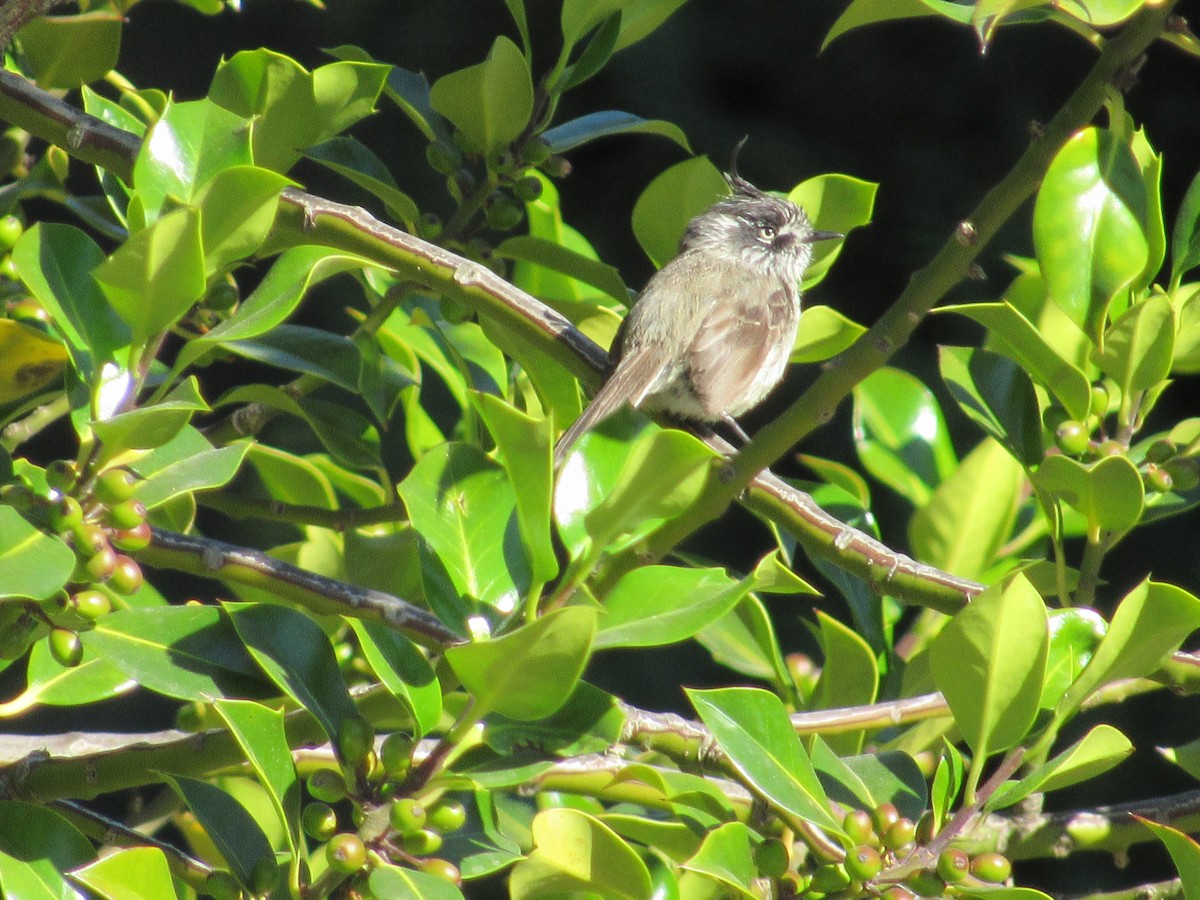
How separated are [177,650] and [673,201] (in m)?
1.26

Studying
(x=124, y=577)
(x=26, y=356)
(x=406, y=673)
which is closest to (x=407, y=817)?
(x=406, y=673)

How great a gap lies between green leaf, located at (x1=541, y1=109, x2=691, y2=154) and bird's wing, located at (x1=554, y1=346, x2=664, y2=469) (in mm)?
428

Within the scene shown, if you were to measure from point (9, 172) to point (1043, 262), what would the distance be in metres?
2.02

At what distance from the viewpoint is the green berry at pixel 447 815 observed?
4.96ft

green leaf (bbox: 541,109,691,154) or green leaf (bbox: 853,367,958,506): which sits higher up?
green leaf (bbox: 541,109,691,154)

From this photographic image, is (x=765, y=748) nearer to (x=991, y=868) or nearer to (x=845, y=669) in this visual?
(x=991, y=868)

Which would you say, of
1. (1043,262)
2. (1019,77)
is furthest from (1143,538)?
(1043,262)

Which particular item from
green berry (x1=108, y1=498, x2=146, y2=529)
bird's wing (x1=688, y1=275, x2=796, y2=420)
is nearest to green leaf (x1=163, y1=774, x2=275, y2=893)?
green berry (x1=108, y1=498, x2=146, y2=529)

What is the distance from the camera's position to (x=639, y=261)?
5086 millimetres

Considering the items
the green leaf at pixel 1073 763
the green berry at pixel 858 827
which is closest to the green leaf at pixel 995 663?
the green leaf at pixel 1073 763

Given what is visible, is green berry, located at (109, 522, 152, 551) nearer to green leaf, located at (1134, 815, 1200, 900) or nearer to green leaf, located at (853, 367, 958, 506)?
green leaf, located at (1134, 815, 1200, 900)

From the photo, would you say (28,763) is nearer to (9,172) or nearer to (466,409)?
(466,409)

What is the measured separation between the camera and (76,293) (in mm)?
1675

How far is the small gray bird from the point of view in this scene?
3.23 m
